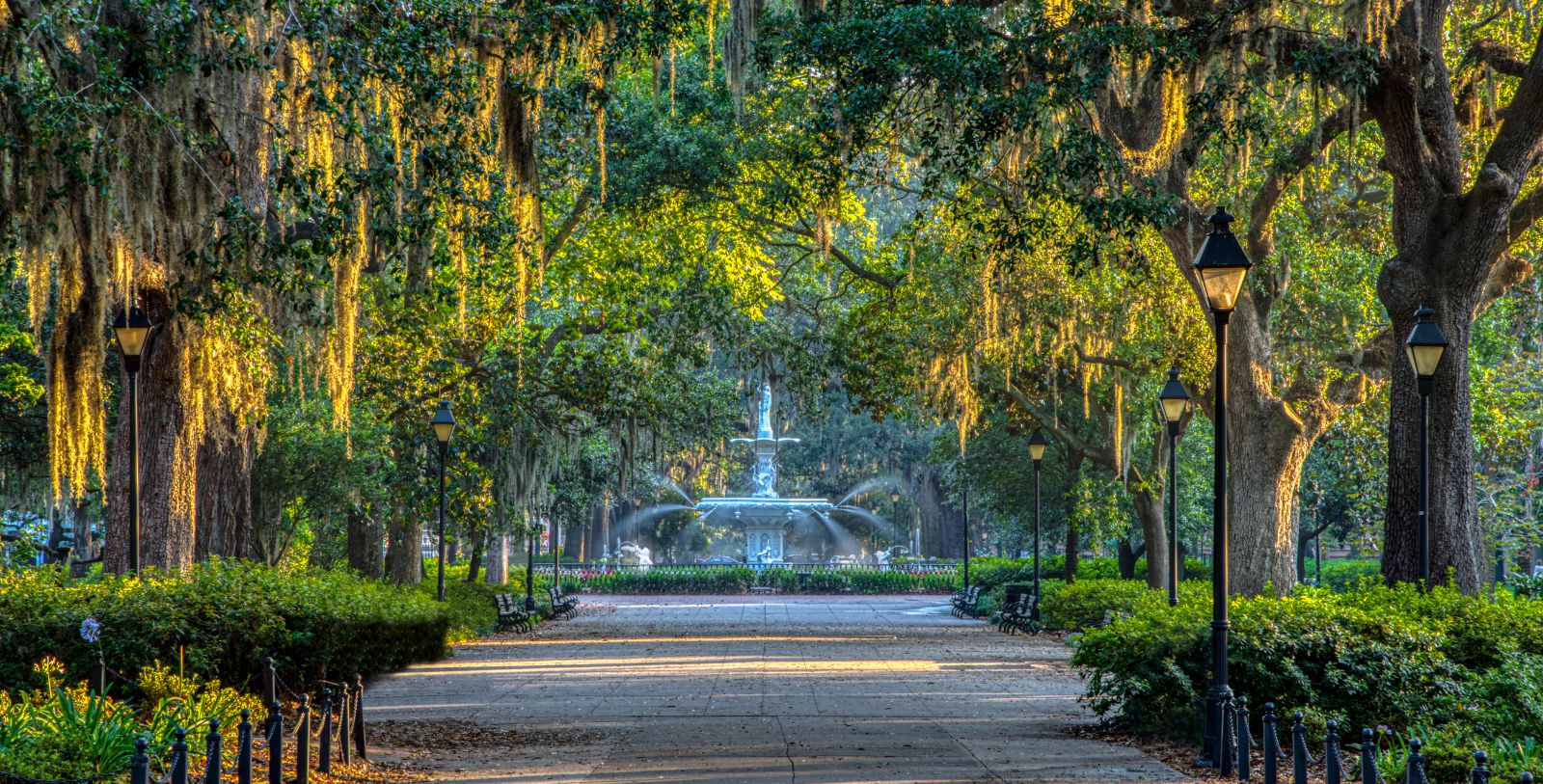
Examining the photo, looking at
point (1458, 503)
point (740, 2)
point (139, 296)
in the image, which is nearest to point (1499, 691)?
point (1458, 503)

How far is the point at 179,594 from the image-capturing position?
1200 cm

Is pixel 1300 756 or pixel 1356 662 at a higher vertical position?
pixel 1356 662

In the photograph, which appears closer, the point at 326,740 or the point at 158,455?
the point at 326,740

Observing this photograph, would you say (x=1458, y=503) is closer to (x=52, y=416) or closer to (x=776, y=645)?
(x=776, y=645)

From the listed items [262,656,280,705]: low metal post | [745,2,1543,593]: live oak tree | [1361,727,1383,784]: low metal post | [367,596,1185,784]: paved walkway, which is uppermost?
[745,2,1543,593]: live oak tree

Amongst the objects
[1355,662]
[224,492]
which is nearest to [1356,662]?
[1355,662]

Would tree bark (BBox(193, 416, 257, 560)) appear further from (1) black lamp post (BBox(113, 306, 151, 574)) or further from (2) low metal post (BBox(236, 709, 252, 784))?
(2) low metal post (BBox(236, 709, 252, 784))

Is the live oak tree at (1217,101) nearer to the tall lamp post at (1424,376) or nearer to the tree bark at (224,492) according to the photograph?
the tall lamp post at (1424,376)

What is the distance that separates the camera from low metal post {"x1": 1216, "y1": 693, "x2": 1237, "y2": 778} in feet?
34.9

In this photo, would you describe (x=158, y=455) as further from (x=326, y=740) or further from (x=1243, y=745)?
(x=1243, y=745)

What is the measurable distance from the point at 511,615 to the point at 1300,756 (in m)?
21.6

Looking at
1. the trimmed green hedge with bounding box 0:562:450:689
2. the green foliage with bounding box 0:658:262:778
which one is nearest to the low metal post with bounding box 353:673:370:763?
the green foliage with bounding box 0:658:262:778

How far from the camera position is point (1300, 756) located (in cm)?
854

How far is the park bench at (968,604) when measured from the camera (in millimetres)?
35250
